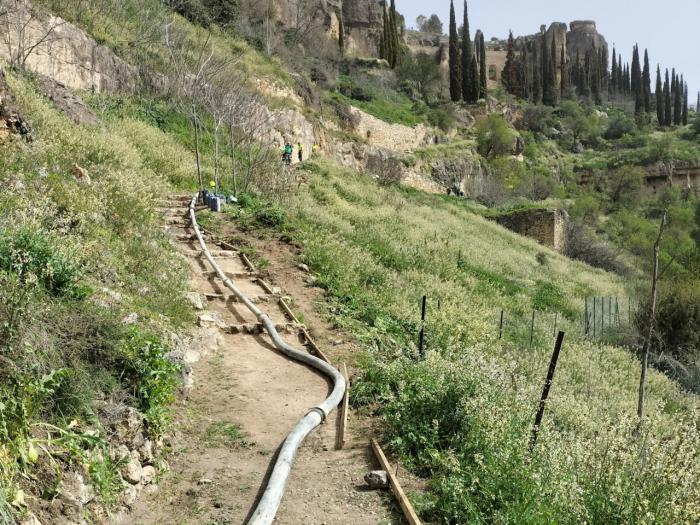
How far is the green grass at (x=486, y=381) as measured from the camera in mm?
4250

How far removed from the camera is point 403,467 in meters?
5.34

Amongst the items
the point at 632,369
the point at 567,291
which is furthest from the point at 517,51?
the point at 632,369

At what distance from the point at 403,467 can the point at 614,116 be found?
88.1 m

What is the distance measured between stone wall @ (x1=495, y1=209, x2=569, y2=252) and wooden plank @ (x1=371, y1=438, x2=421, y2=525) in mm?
27602

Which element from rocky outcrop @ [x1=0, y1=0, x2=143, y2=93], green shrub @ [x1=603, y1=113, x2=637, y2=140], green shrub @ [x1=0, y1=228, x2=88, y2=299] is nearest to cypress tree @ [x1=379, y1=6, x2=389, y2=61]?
green shrub @ [x1=603, y1=113, x2=637, y2=140]

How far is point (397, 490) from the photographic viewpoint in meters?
4.76

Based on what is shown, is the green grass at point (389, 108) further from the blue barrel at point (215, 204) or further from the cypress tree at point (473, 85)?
the blue barrel at point (215, 204)

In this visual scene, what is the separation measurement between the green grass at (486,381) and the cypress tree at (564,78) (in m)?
71.7

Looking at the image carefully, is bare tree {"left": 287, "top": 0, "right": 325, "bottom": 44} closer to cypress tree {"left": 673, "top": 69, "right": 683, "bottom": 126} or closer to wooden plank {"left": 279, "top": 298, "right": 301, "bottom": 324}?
wooden plank {"left": 279, "top": 298, "right": 301, "bottom": 324}

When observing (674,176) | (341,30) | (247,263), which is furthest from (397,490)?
(674,176)

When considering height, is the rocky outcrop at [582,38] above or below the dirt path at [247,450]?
above

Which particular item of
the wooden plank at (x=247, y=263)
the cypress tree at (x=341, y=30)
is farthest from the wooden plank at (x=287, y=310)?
the cypress tree at (x=341, y=30)

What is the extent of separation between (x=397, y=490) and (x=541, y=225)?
94.8 ft

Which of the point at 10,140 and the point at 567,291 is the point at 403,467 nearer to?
the point at 10,140
